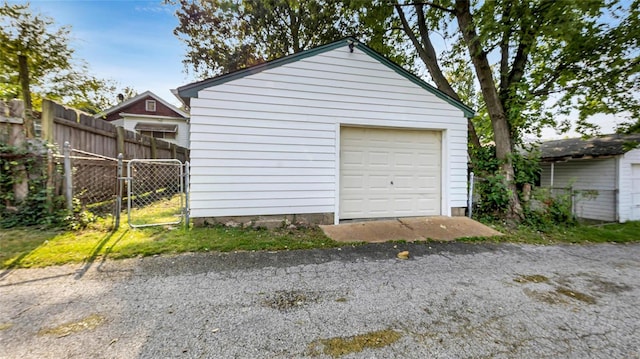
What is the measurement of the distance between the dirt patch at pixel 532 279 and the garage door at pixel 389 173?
2.95m

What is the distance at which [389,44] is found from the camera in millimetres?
10180

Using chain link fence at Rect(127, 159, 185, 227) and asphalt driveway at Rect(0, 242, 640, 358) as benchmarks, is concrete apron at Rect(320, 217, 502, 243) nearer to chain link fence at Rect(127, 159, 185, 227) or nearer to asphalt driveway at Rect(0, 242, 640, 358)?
asphalt driveway at Rect(0, 242, 640, 358)

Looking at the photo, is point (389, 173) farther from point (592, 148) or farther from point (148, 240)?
point (592, 148)

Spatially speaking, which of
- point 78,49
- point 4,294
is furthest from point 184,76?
point 4,294

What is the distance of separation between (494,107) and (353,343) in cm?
700

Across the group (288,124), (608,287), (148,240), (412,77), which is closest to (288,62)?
(288,124)

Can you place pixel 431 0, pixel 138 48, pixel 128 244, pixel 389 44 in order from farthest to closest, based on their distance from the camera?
1. pixel 389 44
2. pixel 138 48
3. pixel 431 0
4. pixel 128 244

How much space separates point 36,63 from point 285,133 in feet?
29.5

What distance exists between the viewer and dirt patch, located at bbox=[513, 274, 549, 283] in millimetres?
3146

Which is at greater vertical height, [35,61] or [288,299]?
[35,61]

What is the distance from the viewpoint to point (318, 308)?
2.41 metres

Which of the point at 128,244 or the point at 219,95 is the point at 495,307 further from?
the point at 219,95

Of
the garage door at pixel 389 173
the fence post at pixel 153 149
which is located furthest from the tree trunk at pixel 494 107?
the fence post at pixel 153 149

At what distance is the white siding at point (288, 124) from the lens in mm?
4930
